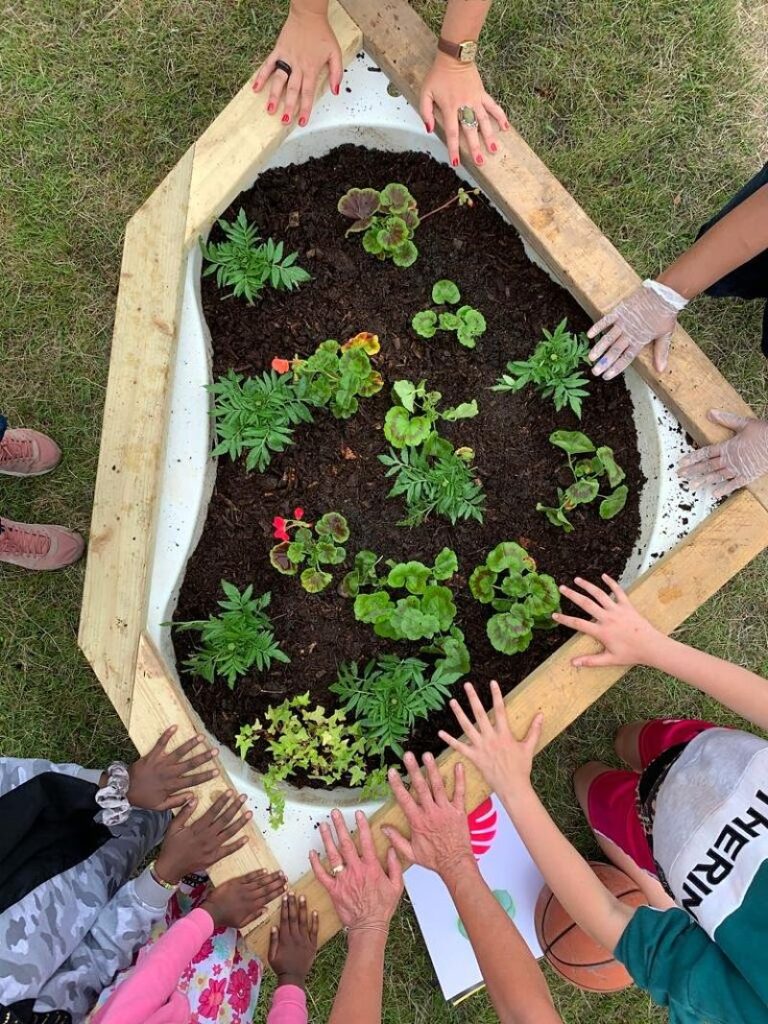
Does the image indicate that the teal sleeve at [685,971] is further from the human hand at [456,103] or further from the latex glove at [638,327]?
the human hand at [456,103]

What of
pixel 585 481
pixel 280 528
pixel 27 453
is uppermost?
pixel 27 453

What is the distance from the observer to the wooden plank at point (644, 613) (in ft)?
5.87

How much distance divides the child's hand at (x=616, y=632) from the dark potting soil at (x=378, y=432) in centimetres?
18

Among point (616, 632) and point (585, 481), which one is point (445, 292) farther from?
point (616, 632)

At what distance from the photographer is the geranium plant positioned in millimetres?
1900

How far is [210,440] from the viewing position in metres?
1.92

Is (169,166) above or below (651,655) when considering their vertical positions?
above

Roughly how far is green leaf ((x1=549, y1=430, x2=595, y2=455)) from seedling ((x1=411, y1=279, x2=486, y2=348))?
34 centimetres

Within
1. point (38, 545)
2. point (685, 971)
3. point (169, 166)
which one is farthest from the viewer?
point (169, 166)

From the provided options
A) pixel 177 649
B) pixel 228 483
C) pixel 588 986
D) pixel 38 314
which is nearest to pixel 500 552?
pixel 228 483

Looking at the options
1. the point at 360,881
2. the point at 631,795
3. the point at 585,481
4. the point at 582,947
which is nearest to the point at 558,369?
the point at 585,481

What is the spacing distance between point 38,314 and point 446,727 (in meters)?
1.97

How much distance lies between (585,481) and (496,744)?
2.40ft

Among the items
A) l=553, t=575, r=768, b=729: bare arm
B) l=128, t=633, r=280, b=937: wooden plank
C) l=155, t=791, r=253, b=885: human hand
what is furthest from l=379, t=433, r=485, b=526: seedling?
l=155, t=791, r=253, b=885: human hand
